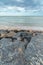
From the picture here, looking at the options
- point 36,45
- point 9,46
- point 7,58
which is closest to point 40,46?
point 36,45

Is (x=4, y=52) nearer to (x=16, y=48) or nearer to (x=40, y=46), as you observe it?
(x=16, y=48)

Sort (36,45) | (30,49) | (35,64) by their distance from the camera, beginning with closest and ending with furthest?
1. (35,64)
2. (30,49)
3. (36,45)

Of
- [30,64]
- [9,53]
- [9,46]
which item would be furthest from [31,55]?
[9,46]

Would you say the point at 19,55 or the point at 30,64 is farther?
the point at 19,55

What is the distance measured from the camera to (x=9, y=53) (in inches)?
109

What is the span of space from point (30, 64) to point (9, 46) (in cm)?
92

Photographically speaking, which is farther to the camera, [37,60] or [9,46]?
[9,46]

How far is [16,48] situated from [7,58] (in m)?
0.51

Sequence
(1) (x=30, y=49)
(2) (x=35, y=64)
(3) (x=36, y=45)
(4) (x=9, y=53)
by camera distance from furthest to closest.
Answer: (3) (x=36, y=45)
(1) (x=30, y=49)
(4) (x=9, y=53)
(2) (x=35, y=64)

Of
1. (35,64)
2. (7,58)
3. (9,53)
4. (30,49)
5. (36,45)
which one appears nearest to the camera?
(35,64)

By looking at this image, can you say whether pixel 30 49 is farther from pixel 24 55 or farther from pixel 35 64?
pixel 35 64

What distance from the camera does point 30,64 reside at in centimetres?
239

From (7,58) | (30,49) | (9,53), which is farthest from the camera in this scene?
(30,49)

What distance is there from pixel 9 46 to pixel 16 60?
27.5 inches
